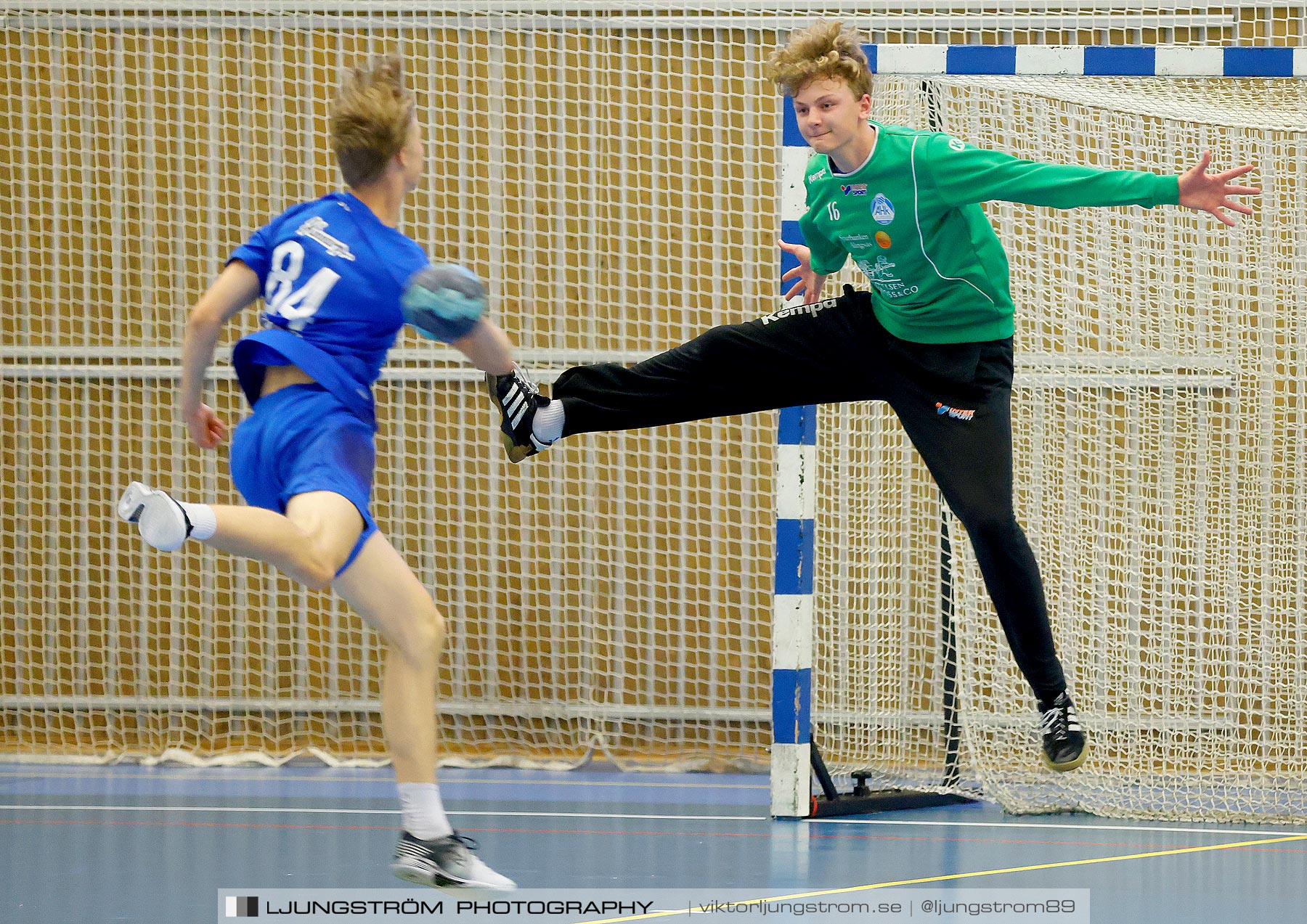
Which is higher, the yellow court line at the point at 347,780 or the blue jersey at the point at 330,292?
the blue jersey at the point at 330,292

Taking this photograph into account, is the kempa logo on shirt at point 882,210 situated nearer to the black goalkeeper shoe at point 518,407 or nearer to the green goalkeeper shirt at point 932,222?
the green goalkeeper shirt at point 932,222

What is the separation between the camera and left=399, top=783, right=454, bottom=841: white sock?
10.1ft

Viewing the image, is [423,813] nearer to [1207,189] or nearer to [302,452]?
[302,452]

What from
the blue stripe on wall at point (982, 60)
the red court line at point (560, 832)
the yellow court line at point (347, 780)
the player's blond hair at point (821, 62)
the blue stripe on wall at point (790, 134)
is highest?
the blue stripe on wall at point (982, 60)

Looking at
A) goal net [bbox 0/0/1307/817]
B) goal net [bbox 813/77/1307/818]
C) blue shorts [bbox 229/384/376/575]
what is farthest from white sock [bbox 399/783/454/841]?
goal net [bbox 0/0/1307/817]

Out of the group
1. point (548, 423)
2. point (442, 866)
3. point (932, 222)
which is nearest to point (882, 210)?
point (932, 222)

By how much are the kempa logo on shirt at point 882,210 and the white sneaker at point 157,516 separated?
1960 millimetres

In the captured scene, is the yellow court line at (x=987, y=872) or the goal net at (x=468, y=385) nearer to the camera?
the yellow court line at (x=987, y=872)

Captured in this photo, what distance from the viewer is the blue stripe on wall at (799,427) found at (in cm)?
535

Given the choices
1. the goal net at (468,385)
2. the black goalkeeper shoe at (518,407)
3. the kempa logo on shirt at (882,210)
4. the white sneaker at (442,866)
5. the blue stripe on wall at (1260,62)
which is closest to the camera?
the white sneaker at (442,866)

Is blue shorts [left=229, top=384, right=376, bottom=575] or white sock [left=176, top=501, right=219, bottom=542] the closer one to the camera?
white sock [left=176, top=501, right=219, bottom=542]

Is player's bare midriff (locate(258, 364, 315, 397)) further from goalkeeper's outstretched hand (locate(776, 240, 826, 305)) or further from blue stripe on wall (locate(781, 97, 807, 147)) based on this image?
blue stripe on wall (locate(781, 97, 807, 147))

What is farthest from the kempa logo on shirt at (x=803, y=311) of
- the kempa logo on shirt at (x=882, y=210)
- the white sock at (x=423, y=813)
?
the white sock at (x=423, y=813)

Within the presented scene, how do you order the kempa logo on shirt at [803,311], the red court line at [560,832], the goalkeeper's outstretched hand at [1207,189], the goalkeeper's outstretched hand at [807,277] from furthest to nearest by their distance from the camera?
1. the red court line at [560,832]
2. the goalkeeper's outstretched hand at [807,277]
3. the kempa logo on shirt at [803,311]
4. the goalkeeper's outstretched hand at [1207,189]
